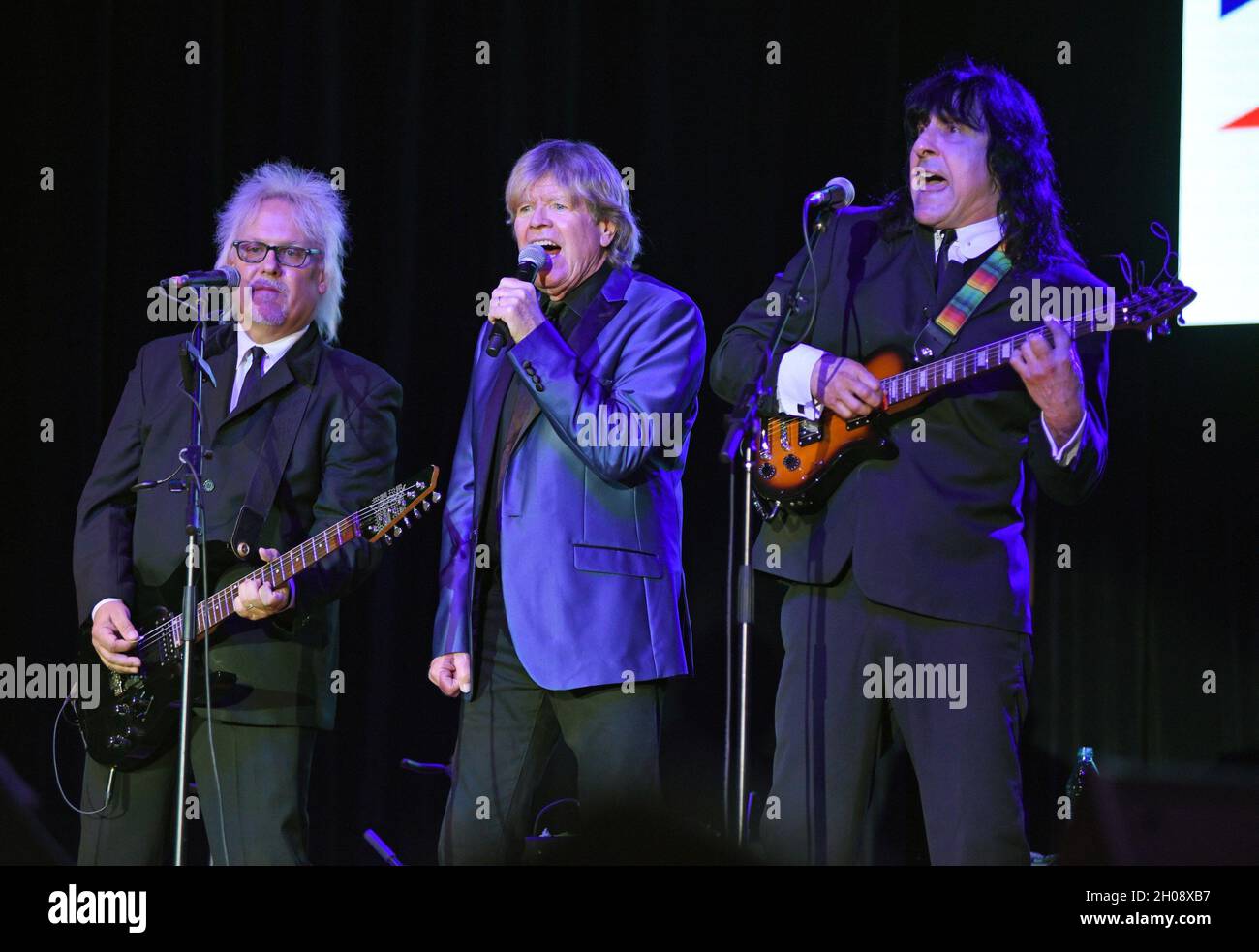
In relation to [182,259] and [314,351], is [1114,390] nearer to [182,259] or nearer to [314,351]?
[314,351]

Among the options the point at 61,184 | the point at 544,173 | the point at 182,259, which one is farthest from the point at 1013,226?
the point at 61,184

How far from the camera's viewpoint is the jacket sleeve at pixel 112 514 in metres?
3.62

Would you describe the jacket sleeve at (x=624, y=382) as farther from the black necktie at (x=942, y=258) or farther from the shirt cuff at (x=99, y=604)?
the shirt cuff at (x=99, y=604)

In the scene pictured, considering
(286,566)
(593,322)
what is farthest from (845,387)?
(286,566)

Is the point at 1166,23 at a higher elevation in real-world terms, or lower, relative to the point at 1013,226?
higher

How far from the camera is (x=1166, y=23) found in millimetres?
4238

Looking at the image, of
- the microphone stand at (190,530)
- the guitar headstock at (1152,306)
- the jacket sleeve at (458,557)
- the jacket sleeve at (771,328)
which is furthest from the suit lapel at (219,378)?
the guitar headstock at (1152,306)

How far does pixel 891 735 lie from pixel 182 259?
2.78 m

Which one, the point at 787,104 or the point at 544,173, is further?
the point at 787,104

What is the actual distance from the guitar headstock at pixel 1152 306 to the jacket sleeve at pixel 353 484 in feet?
5.86

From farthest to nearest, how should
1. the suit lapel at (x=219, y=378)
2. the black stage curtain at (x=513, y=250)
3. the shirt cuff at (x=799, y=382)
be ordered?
the black stage curtain at (x=513, y=250) < the suit lapel at (x=219, y=378) < the shirt cuff at (x=799, y=382)

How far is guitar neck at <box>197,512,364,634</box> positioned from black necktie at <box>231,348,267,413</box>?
44 centimetres
